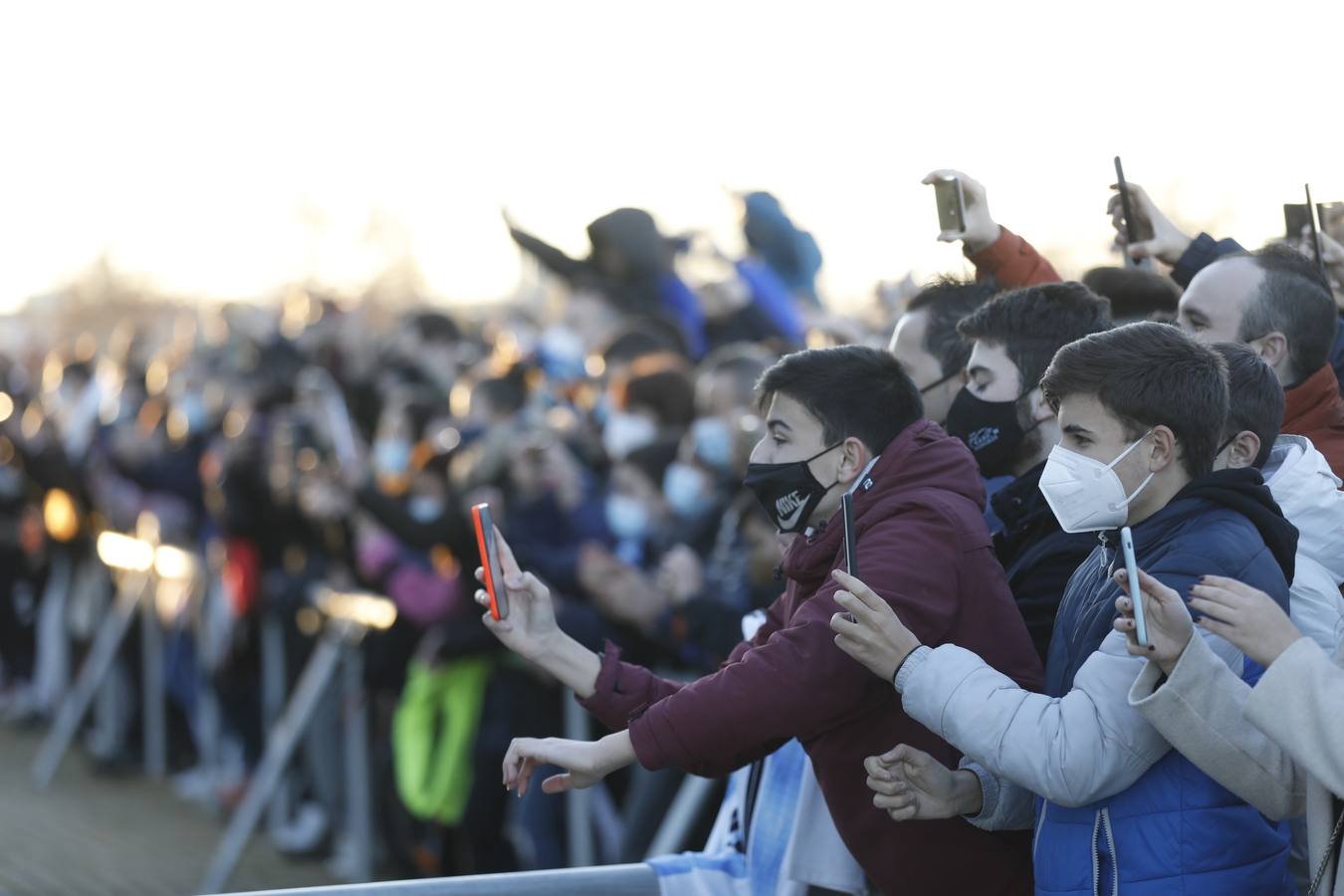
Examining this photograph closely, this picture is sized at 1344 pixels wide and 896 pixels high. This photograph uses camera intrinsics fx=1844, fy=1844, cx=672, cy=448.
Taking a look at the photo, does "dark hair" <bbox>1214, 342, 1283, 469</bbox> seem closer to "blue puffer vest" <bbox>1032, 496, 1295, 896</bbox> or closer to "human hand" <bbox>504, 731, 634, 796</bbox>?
"blue puffer vest" <bbox>1032, 496, 1295, 896</bbox>

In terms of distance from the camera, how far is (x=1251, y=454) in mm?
3447

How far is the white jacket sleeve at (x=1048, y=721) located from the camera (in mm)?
3041

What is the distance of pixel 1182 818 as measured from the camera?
10.1 feet

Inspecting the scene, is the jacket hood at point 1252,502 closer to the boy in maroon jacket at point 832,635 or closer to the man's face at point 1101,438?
the man's face at point 1101,438

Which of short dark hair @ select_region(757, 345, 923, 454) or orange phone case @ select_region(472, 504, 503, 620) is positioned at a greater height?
short dark hair @ select_region(757, 345, 923, 454)

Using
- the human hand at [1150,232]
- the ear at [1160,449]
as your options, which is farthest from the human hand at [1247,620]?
the human hand at [1150,232]

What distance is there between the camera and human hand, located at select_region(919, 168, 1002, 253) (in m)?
4.51

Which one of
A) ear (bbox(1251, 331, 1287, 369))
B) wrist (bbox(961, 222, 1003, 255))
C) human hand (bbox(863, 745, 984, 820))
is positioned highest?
wrist (bbox(961, 222, 1003, 255))

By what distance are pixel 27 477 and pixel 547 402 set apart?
17.7 ft

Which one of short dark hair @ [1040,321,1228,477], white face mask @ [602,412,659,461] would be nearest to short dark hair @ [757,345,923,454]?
short dark hair @ [1040,321,1228,477]

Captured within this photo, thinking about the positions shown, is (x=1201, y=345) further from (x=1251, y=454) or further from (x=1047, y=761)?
(x=1047, y=761)

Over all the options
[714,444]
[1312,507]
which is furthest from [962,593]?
[714,444]

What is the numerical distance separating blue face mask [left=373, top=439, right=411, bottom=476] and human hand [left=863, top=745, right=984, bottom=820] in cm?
530

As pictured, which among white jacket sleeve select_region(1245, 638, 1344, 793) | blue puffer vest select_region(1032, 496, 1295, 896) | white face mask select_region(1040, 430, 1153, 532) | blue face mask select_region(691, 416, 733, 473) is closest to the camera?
white jacket sleeve select_region(1245, 638, 1344, 793)
